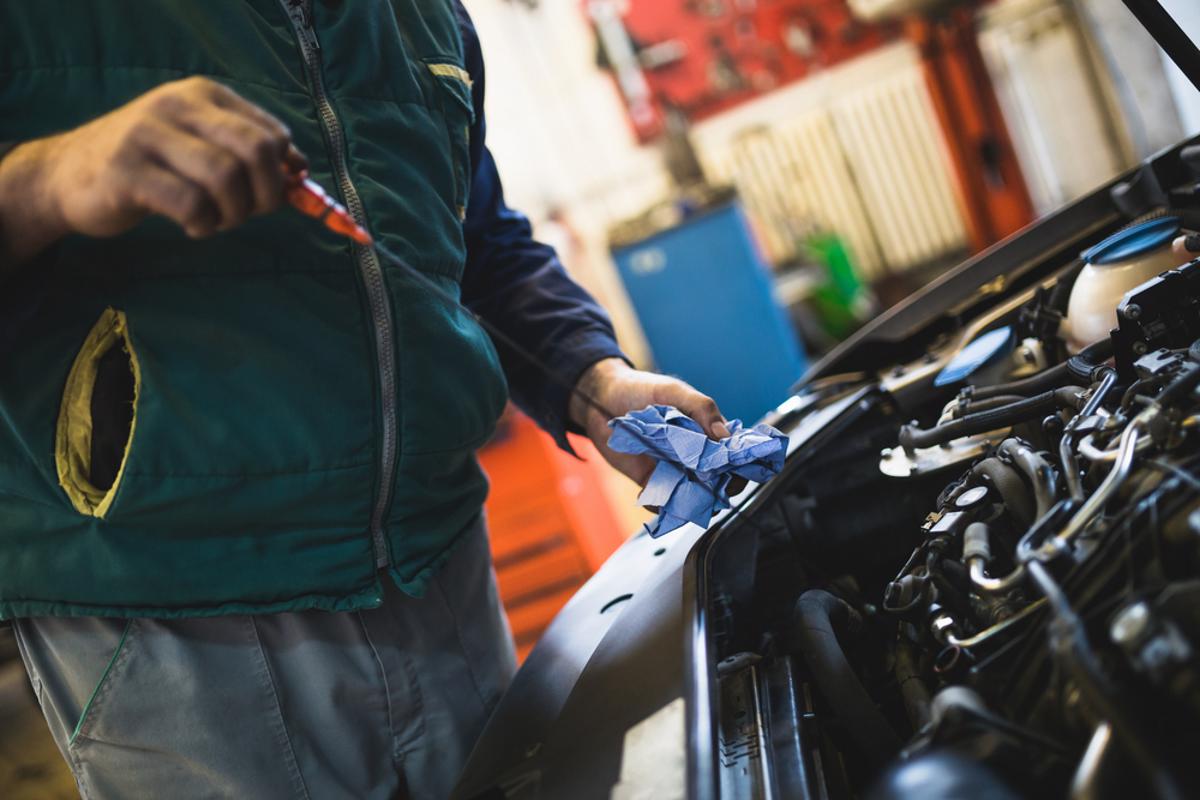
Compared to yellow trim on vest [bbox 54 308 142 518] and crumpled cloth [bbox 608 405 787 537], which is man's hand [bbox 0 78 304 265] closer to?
yellow trim on vest [bbox 54 308 142 518]

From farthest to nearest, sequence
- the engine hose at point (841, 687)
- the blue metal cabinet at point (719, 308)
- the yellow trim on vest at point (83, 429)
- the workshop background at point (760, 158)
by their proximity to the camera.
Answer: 1. the blue metal cabinet at point (719, 308)
2. the workshop background at point (760, 158)
3. the yellow trim on vest at point (83, 429)
4. the engine hose at point (841, 687)

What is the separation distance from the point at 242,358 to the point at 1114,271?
0.93 m

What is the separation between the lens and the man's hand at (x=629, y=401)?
1070 millimetres

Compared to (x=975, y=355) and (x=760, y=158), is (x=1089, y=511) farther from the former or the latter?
(x=760, y=158)

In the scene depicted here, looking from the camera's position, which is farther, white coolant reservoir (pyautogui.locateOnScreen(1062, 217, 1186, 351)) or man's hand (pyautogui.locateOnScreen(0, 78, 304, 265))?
white coolant reservoir (pyautogui.locateOnScreen(1062, 217, 1186, 351))

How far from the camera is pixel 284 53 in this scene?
0.96 m

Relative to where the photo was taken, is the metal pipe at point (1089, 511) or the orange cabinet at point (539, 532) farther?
the orange cabinet at point (539, 532)

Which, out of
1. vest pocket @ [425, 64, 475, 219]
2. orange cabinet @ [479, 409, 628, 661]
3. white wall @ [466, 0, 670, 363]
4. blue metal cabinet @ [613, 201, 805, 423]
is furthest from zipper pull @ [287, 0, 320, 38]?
white wall @ [466, 0, 670, 363]

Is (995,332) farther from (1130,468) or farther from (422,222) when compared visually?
(422,222)

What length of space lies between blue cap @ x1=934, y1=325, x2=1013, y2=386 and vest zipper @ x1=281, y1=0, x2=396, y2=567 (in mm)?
675

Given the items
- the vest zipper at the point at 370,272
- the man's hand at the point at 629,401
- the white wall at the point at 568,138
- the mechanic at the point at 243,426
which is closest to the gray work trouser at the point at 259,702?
the mechanic at the point at 243,426


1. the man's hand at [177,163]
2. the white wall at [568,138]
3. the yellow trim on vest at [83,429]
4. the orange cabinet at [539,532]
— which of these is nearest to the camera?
the man's hand at [177,163]

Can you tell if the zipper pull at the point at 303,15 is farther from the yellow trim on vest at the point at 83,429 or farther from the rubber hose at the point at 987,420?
the rubber hose at the point at 987,420

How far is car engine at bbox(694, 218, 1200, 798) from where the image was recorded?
496 millimetres
